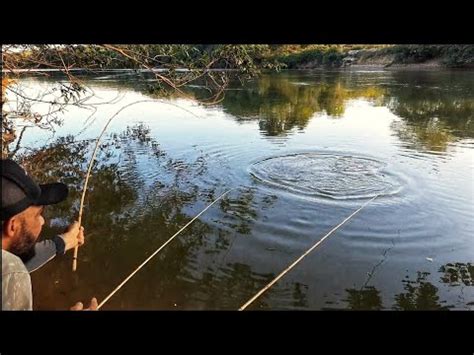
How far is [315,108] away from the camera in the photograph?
16.7 meters

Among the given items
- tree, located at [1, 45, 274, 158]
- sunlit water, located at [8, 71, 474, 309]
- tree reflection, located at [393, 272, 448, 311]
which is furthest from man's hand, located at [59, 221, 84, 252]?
tree reflection, located at [393, 272, 448, 311]

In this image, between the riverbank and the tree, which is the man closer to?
the tree

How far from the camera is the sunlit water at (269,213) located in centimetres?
464

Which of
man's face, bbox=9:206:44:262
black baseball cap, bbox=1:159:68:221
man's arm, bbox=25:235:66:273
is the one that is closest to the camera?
black baseball cap, bbox=1:159:68:221

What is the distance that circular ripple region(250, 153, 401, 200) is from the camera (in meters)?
7.33

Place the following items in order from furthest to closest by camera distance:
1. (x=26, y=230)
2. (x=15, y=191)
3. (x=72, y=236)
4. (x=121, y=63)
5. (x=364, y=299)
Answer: (x=121, y=63) → (x=364, y=299) → (x=72, y=236) → (x=26, y=230) → (x=15, y=191)

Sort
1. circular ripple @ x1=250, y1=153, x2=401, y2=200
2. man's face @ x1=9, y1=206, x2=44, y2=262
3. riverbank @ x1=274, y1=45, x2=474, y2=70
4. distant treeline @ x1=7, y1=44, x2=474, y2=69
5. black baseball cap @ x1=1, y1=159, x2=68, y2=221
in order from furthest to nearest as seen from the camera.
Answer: riverbank @ x1=274, y1=45, x2=474, y2=70 → circular ripple @ x1=250, y1=153, x2=401, y2=200 → distant treeline @ x1=7, y1=44, x2=474, y2=69 → man's face @ x1=9, y1=206, x2=44, y2=262 → black baseball cap @ x1=1, y1=159, x2=68, y2=221

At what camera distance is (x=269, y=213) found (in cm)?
649

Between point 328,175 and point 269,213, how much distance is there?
208 centimetres

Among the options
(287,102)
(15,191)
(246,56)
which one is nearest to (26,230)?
(15,191)

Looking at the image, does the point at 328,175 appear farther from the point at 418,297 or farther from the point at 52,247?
the point at 52,247

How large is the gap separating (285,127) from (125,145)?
4486 millimetres

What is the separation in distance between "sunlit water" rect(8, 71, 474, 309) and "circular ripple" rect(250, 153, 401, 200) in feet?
0.12
